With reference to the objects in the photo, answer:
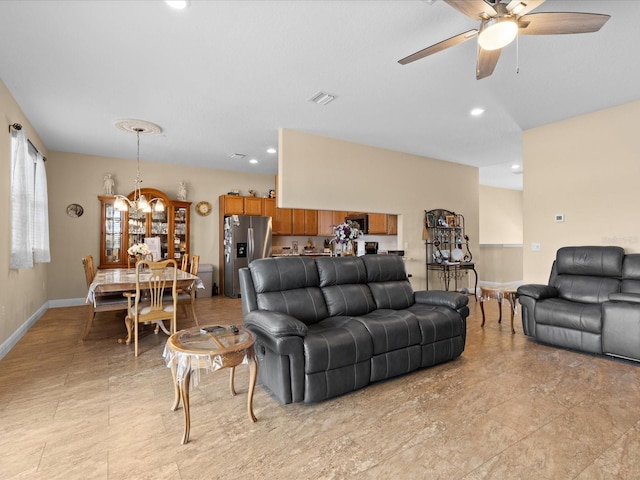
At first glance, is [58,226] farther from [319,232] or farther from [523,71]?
[523,71]

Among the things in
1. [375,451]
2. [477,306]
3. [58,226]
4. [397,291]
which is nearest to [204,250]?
[58,226]

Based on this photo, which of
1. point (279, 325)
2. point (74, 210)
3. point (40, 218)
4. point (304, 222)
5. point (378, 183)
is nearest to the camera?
point (279, 325)

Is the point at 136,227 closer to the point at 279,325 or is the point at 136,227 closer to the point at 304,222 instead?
the point at 304,222

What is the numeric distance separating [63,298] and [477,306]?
7393 millimetres

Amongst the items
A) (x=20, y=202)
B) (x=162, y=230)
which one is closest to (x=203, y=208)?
(x=162, y=230)

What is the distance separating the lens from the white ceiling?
2.49m

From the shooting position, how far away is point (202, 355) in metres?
1.98

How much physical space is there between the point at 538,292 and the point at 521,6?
3092 millimetres

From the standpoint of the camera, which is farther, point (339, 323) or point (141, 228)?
point (141, 228)

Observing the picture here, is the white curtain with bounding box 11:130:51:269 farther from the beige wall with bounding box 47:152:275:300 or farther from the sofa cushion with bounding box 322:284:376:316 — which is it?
the sofa cushion with bounding box 322:284:376:316

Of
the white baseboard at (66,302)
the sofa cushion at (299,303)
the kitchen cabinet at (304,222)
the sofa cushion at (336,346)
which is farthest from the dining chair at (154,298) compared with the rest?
the kitchen cabinet at (304,222)

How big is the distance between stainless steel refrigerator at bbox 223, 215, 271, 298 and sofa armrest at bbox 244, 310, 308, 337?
4489 millimetres

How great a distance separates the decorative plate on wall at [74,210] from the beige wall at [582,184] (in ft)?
24.8

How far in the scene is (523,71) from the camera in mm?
3355
